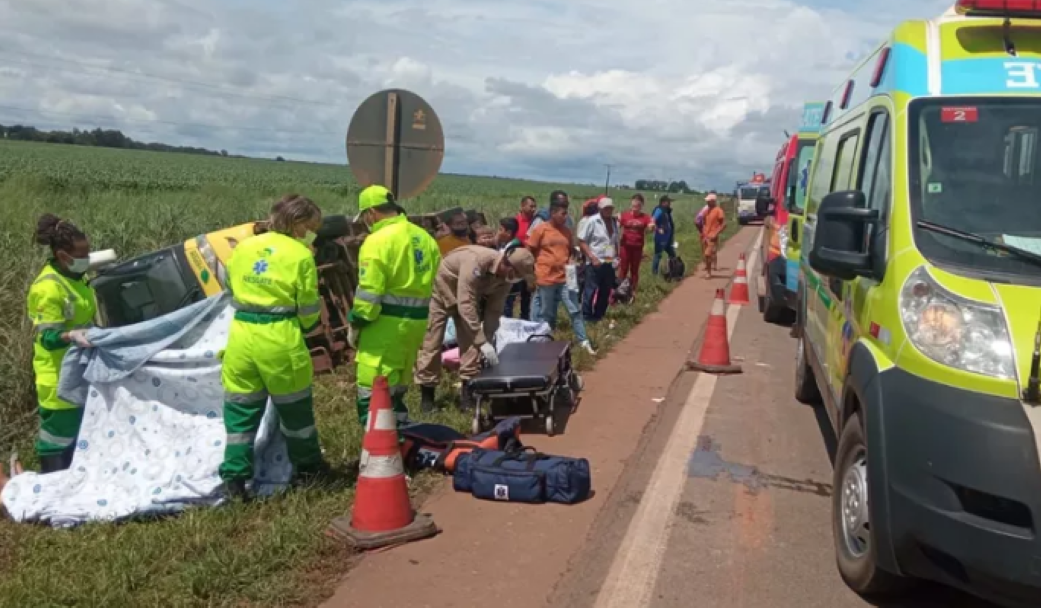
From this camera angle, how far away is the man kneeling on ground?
23.6 feet

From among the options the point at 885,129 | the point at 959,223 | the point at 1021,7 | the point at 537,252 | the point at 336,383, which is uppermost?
the point at 1021,7

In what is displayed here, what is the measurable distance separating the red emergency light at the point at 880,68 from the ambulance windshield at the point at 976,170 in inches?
26.7

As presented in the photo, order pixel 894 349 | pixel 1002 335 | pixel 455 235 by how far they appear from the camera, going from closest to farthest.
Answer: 1. pixel 1002 335
2. pixel 894 349
3. pixel 455 235

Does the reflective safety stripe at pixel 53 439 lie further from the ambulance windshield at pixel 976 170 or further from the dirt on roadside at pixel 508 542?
the ambulance windshield at pixel 976 170

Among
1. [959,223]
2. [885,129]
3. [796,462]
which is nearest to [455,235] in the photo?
[796,462]

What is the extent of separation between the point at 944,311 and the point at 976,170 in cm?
93

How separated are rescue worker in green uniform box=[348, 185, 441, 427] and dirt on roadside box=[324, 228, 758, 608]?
867 millimetres

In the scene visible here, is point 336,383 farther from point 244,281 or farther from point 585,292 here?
point 585,292

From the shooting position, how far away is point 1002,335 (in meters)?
3.30

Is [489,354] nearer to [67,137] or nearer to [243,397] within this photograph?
[243,397]

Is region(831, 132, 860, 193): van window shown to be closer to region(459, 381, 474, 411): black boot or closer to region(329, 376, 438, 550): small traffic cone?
region(329, 376, 438, 550): small traffic cone

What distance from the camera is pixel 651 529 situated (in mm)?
4844

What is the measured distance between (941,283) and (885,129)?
124 cm

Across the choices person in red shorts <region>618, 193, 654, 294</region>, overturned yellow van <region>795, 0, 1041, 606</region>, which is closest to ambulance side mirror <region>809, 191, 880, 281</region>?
overturned yellow van <region>795, 0, 1041, 606</region>
